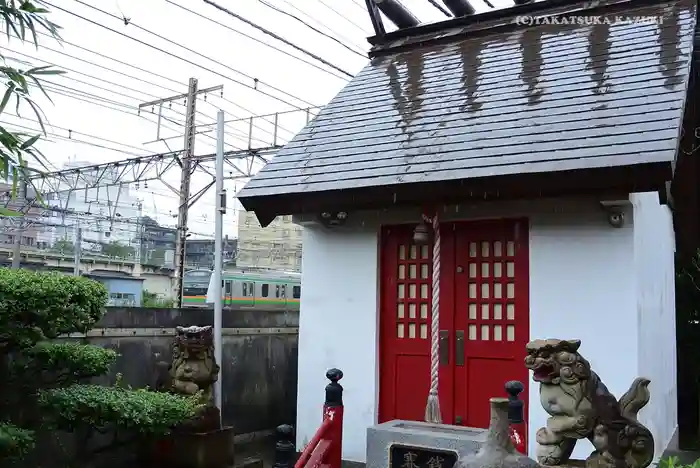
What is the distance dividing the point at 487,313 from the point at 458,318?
0.36m

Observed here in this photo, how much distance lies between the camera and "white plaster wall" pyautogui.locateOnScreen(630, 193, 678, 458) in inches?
274

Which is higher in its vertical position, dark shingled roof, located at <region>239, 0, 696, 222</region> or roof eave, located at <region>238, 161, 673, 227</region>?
dark shingled roof, located at <region>239, 0, 696, 222</region>

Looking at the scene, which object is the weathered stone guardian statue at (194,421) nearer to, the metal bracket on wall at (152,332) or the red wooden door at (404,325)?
the metal bracket on wall at (152,332)

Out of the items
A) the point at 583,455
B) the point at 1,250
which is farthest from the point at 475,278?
the point at 1,250

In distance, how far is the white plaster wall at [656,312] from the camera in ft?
22.8

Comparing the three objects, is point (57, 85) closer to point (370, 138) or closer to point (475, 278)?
point (370, 138)

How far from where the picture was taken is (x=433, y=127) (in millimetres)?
8094

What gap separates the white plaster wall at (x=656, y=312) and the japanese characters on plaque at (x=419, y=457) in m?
2.41

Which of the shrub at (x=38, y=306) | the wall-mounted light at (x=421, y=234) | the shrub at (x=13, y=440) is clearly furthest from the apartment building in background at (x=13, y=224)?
the wall-mounted light at (x=421, y=234)

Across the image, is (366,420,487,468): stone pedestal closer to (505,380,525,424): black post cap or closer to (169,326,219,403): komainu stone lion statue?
(505,380,525,424): black post cap

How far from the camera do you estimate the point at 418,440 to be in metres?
5.82

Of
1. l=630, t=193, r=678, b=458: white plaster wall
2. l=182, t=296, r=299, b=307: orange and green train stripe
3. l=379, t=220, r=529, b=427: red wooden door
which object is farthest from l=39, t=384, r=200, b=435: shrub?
l=182, t=296, r=299, b=307: orange and green train stripe

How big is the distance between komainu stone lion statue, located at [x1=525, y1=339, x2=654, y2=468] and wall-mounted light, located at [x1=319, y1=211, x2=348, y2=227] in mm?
3619

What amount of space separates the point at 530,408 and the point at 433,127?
139 inches
